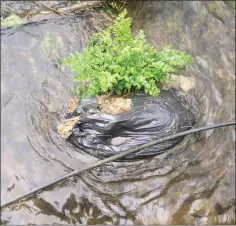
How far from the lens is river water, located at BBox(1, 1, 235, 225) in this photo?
146 inches

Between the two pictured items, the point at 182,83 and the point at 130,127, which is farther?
the point at 182,83

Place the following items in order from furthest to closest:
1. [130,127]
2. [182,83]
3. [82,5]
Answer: [82,5]
[182,83]
[130,127]

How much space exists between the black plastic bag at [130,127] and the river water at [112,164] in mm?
156

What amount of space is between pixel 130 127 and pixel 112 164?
473 mm

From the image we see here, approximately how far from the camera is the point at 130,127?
3807 mm

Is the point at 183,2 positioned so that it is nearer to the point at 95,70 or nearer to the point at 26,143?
the point at 95,70

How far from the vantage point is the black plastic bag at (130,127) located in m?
3.79

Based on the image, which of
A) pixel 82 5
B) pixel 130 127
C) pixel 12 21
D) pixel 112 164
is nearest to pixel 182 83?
Result: pixel 130 127

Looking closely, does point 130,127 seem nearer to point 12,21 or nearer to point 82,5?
point 82,5

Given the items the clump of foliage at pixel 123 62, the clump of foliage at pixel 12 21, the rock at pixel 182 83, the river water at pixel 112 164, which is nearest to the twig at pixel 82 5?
the river water at pixel 112 164

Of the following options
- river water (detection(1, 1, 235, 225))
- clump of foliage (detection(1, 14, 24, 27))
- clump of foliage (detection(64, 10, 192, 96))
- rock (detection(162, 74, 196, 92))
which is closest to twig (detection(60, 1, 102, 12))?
river water (detection(1, 1, 235, 225))

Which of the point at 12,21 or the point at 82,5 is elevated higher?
the point at 82,5

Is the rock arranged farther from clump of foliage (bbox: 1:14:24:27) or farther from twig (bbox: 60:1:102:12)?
clump of foliage (bbox: 1:14:24:27)

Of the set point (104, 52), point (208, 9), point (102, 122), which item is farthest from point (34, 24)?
point (208, 9)
